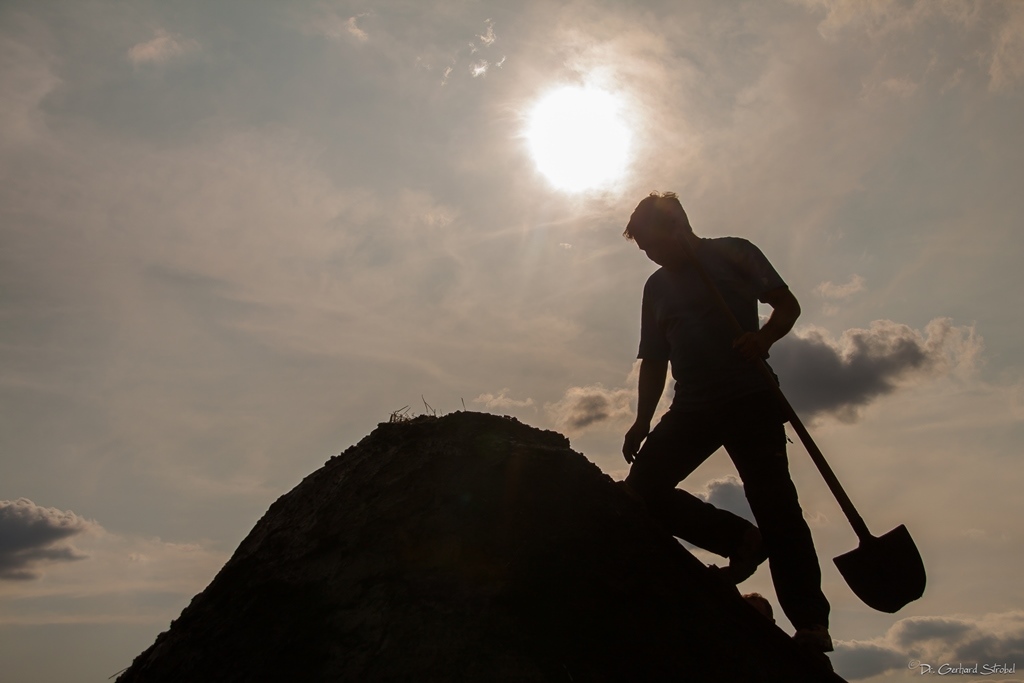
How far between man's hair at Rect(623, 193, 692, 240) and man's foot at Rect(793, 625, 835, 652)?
2317 millimetres

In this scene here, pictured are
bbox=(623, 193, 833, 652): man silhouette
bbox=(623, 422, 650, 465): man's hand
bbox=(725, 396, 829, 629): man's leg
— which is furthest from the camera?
bbox=(623, 422, 650, 465): man's hand

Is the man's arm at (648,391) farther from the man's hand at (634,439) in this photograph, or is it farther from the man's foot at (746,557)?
the man's foot at (746,557)

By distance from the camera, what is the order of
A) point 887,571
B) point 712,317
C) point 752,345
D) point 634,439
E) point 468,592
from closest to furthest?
point 468,592, point 887,571, point 752,345, point 712,317, point 634,439

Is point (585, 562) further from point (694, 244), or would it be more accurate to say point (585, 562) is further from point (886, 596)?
point (694, 244)

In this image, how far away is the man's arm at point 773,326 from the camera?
4109 mm

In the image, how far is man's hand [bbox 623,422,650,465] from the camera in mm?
4820

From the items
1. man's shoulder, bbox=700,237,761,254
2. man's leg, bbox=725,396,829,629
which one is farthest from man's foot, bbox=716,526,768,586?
man's shoulder, bbox=700,237,761,254

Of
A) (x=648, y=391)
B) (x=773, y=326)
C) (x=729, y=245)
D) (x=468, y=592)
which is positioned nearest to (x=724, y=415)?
(x=773, y=326)

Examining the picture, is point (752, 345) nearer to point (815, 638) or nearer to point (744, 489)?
point (744, 489)

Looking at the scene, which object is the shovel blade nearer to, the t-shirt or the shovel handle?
the shovel handle

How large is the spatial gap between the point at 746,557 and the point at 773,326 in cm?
130

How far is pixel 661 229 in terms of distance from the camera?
454 cm

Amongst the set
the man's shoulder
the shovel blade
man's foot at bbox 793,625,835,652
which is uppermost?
the man's shoulder

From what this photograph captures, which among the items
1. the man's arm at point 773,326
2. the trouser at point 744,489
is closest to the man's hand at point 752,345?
the man's arm at point 773,326
